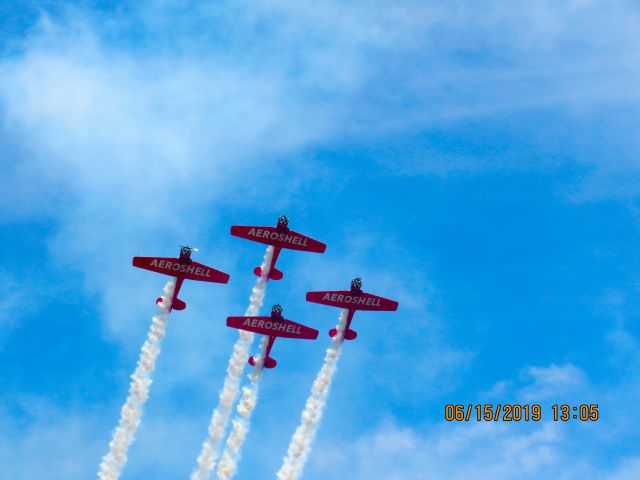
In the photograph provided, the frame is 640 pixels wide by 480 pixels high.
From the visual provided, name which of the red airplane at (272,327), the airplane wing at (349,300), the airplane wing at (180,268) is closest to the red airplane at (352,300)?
the airplane wing at (349,300)

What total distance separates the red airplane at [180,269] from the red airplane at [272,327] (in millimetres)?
7038

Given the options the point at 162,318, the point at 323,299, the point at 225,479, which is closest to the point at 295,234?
the point at 323,299

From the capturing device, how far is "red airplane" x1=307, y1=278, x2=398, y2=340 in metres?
189

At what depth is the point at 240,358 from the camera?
190 metres

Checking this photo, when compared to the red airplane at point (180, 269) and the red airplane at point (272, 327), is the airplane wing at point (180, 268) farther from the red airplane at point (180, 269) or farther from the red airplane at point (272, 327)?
the red airplane at point (272, 327)

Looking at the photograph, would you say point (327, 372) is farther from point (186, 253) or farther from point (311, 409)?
point (186, 253)

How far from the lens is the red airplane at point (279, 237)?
186500 mm

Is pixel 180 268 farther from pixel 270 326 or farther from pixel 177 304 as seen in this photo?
pixel 270 326

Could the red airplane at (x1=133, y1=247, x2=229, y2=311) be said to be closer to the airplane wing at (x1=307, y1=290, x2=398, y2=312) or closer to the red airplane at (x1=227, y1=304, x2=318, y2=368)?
the red airplane at (x1=227, y1=304, x2=318, y2=368)

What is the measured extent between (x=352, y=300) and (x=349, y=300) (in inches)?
18.1

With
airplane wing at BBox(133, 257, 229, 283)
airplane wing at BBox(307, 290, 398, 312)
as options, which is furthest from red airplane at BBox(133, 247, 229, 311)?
airplane wing at BBox(307, 290, 398, 312)

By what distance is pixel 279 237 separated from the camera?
188 metres

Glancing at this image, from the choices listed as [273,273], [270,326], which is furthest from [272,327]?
[273,273]

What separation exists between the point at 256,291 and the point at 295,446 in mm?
23354
